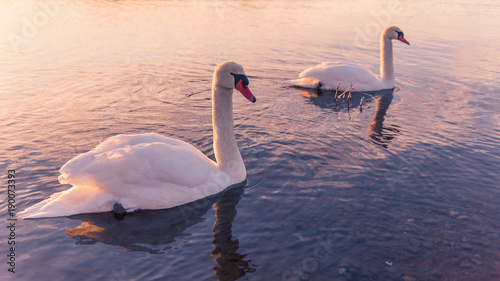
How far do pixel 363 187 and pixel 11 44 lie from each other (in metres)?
16.6

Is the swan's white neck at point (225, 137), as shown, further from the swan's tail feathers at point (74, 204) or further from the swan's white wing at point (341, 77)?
the swan's white wing at point (341, 77)

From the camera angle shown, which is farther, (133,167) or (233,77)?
(233,77)

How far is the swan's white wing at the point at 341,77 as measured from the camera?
12859 millimetres

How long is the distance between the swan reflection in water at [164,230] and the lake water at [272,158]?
0.03 meters

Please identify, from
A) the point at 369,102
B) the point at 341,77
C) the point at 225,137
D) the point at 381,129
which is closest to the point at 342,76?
the point at 341,77

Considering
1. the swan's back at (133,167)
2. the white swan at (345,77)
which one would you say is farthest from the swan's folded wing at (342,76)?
the swan's back at (133,167)

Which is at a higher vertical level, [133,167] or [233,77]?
[233,77]

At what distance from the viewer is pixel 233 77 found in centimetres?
633

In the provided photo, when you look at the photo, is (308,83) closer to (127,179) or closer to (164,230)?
(127,179)

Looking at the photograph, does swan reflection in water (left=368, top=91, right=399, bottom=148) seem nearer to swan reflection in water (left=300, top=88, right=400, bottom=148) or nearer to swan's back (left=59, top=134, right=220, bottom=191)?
swan reflection in water (left=300, top=88, right=400, bottom=148)

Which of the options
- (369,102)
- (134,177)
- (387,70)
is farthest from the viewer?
(387,70)

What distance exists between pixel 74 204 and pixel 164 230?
4.40 feet

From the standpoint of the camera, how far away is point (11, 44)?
683 inches

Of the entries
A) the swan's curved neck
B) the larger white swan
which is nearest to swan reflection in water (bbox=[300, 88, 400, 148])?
the swan's curved neck
